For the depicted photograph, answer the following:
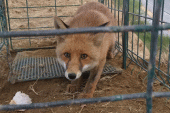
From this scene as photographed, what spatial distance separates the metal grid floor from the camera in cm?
309

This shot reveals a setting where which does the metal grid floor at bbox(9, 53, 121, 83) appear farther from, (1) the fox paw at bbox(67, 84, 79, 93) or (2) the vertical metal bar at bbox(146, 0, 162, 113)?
(2) the vertical metal bar at bbox(146, 0, 162, 113)

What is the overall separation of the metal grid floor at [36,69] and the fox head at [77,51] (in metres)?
0.82

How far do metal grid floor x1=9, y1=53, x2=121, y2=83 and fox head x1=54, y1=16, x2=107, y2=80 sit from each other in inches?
32.4

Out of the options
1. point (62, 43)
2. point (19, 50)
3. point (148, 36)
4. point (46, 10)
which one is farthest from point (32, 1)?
point (62, 43)

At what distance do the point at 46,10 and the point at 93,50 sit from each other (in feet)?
17.6

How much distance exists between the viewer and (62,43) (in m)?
2.51

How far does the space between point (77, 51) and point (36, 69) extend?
1519 mm

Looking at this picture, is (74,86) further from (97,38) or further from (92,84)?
(97,38)

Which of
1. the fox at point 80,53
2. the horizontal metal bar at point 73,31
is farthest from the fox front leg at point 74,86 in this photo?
the horizontal metal bar at point 73,31

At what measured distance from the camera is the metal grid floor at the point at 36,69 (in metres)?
3.09

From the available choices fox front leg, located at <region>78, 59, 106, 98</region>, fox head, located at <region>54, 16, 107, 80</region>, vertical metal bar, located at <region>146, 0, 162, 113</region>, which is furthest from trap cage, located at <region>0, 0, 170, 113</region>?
fox front leg, located at <region>78, 59, 106, 98</region>

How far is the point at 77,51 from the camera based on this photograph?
7.50 feet

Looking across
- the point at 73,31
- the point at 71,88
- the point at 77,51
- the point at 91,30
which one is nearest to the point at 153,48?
the point at 91,30

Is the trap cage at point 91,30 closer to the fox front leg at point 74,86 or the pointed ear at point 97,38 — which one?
the fox front leg at point 74,86
